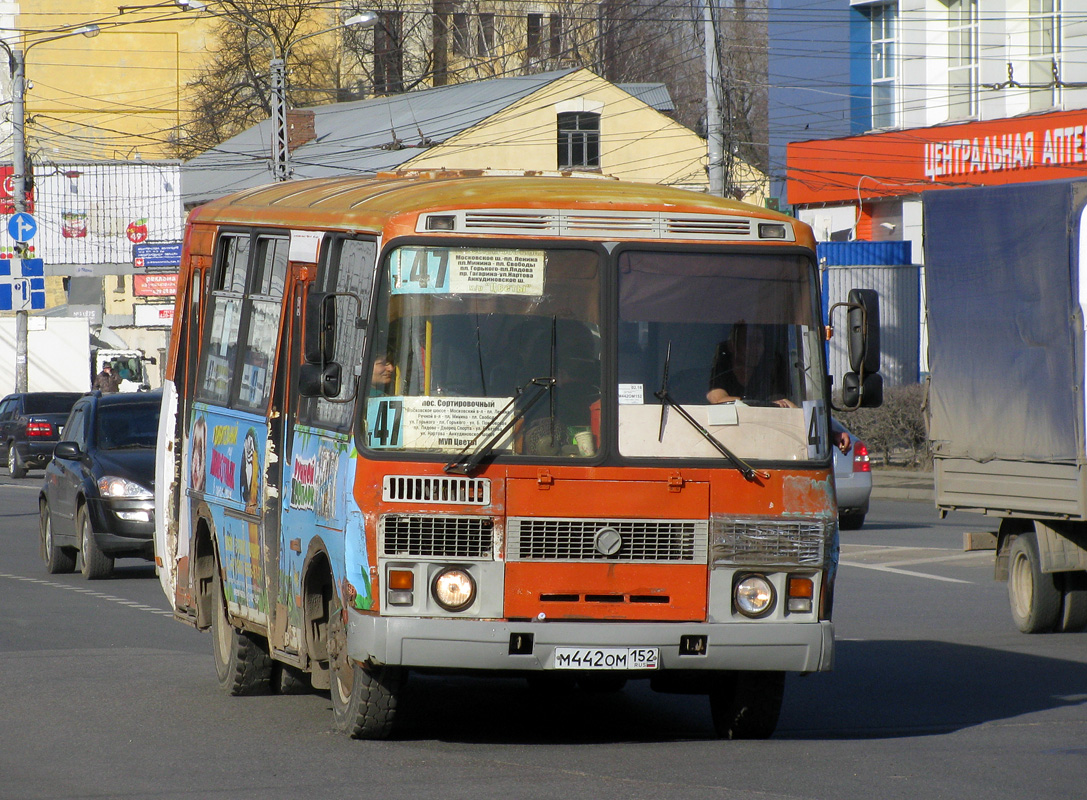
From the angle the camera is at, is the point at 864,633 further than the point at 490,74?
No

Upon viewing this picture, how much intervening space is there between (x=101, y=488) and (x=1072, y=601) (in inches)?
342

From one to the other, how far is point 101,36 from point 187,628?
5850cm

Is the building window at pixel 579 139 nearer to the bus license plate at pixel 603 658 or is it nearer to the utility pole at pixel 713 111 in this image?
the utility pole at pixel 713 111

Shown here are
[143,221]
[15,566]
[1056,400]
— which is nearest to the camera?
[1056,400]

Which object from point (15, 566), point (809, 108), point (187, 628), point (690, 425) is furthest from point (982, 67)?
point (690, 425)

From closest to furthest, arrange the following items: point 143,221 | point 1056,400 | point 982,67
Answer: point 1056,400, point 982,67, point 143,221

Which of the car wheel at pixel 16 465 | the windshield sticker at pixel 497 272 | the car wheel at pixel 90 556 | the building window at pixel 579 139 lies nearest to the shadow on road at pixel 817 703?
the windshield sticker at pixel 497 272

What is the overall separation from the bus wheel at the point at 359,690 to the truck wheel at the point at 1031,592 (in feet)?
19.3

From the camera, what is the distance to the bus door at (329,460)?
759 cm

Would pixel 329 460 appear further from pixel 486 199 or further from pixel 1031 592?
pixel 1031 592

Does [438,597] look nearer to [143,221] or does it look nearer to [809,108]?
[809,108]

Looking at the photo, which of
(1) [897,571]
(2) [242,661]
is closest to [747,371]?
(2) [242,661]

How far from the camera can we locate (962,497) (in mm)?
12727

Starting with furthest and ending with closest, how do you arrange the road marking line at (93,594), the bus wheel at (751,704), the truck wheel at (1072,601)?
the road marking line at (93,594) → the truck wheel at (1072,601) → the bus wheel at (751,704)
